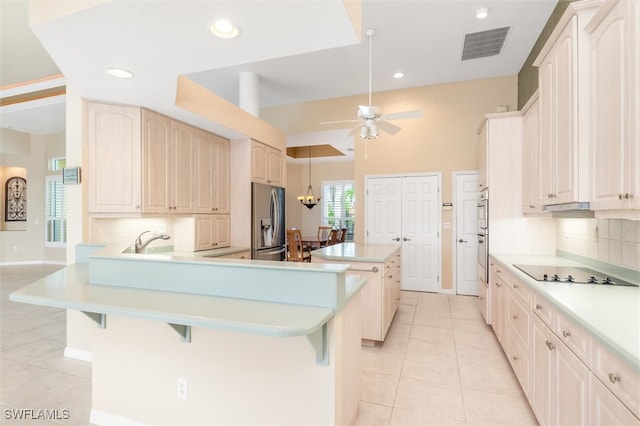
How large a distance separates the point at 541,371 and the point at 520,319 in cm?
54

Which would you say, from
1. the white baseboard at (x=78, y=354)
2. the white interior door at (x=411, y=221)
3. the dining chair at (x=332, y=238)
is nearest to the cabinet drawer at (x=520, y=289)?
the white interior door at (x=411, y=221)

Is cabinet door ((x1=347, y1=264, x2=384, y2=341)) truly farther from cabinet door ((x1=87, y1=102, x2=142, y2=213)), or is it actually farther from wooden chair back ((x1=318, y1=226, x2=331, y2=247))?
wooden chair back ((x1=318, y1=226, x2=331, y2=247))

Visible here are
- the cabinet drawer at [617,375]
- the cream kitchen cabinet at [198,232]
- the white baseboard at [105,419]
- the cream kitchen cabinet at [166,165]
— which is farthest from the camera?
the cream kitchen cabinet at [198,232]

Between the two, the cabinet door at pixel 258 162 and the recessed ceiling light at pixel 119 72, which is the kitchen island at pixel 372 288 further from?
the recessed ceiling light at pixel 119 72

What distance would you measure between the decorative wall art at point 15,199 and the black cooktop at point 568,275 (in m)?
11.1

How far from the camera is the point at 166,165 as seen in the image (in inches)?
136

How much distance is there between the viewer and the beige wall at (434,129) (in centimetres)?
514

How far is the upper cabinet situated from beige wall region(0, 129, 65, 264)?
21.8ft

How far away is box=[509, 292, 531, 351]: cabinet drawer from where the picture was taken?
7.06 ft

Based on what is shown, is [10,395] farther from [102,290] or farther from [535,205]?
[535,205]

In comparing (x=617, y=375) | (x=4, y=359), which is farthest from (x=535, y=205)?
(x=4, y=359)

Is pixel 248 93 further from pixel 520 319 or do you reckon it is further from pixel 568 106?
pixel 520 319

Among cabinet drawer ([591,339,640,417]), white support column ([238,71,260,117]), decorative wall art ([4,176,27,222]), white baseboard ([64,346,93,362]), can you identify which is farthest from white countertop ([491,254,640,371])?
decorative wall art ([4,176,27,222])

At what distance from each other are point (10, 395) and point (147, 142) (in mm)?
2351
